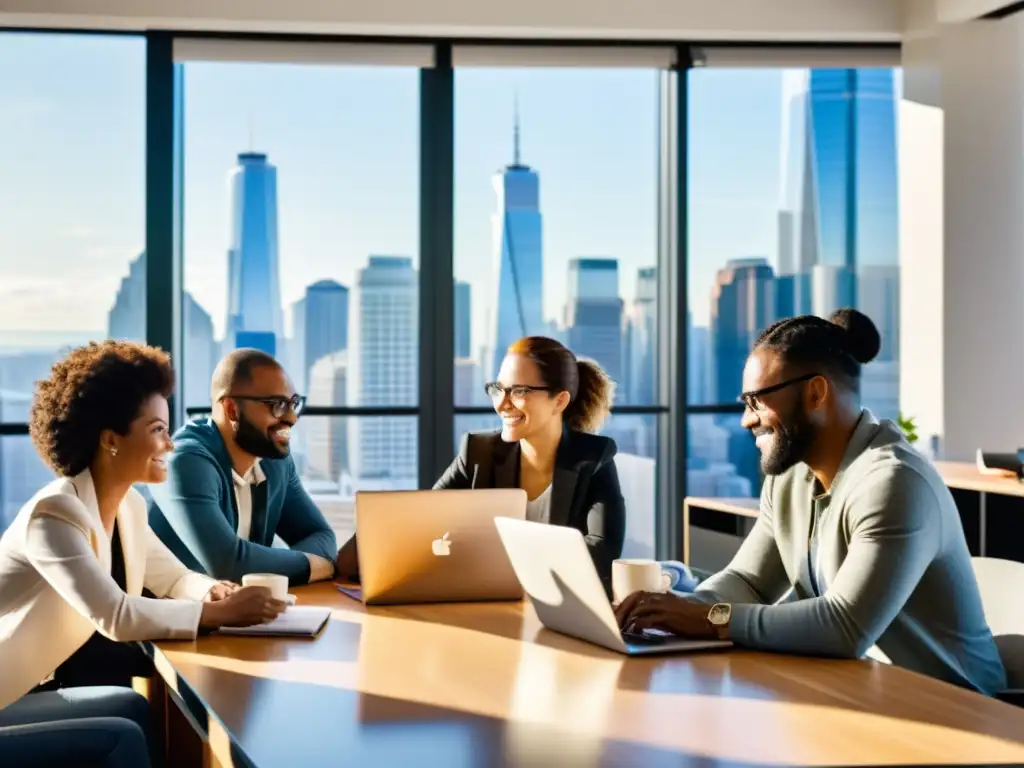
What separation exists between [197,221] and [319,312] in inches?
26.1

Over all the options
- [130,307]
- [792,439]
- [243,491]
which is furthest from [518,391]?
[130,307]

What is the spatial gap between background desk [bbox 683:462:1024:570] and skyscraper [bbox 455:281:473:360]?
1.38m

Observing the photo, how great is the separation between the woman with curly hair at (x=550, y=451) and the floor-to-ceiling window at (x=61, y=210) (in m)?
2.70

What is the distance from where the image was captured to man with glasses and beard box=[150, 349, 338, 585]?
10.2ft

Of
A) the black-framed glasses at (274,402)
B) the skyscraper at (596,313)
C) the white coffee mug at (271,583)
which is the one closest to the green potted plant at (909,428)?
the skyscraper at (596,313)

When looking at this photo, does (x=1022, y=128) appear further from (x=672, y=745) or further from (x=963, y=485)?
(x=672, y=745)

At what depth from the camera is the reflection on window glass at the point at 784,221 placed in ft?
20.1

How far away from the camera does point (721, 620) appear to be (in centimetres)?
236

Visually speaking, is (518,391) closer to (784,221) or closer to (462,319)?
(462,319)

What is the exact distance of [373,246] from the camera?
5953 mm

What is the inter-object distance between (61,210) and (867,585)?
445 cm

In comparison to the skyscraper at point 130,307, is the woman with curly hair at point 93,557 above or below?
below

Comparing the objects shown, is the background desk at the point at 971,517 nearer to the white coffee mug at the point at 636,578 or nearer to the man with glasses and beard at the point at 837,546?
the man with glasses and beard at the point at 837,546

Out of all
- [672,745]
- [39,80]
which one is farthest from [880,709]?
[39,80]
